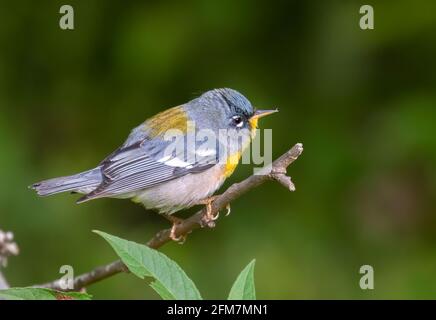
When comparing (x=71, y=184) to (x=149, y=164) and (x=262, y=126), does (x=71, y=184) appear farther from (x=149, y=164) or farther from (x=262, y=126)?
(x=262, y=126)

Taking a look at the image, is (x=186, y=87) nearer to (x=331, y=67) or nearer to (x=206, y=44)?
(x=206, y=44)

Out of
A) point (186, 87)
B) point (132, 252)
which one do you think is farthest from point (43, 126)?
point (132, 252)

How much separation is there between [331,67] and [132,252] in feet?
11.3

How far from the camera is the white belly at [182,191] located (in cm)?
374

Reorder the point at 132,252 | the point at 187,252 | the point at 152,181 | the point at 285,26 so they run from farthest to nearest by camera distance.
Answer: the point at 285,26 < the point at 187,252 < the point at 152,181 < the point at 132,252

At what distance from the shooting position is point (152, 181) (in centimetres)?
376

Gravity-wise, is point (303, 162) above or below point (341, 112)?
below

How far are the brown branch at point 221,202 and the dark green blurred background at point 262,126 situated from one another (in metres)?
1.51

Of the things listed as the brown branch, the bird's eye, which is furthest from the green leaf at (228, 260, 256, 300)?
the bird's eye

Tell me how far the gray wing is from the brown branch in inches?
23.4

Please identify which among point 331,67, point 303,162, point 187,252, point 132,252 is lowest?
point 187,252

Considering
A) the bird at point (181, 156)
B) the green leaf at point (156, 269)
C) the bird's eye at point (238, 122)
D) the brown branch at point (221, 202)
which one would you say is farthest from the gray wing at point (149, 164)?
the green leaf at point (156, 269)

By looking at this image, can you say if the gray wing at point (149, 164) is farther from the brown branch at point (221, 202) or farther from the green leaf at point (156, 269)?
the green leaf at point (156, 269)

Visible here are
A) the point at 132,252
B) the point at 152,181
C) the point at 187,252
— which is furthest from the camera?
the point at 187,252
